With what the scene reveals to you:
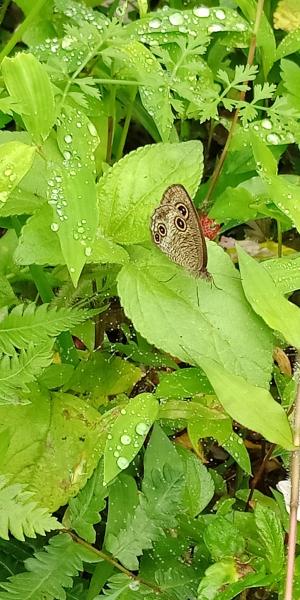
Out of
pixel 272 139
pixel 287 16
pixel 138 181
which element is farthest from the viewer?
pixel 287 16

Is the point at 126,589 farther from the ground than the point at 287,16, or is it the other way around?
the point at 287,16

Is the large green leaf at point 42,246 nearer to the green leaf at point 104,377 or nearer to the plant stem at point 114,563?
the green leaf at point 104,377

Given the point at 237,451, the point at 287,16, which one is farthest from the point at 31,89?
the point at 287,16

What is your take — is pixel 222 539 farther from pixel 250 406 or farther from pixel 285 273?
pixel 285 273

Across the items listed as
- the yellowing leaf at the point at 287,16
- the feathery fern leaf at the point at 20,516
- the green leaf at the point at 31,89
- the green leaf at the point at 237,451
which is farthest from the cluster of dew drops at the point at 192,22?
the feathery fern leaf at the point at 20,516

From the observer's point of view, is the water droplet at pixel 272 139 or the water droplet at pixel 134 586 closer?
the water droplet at pixel 134 586

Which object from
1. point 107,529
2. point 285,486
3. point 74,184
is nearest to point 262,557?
point 285,486

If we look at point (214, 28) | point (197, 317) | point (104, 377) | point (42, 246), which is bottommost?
point (104, 377)
